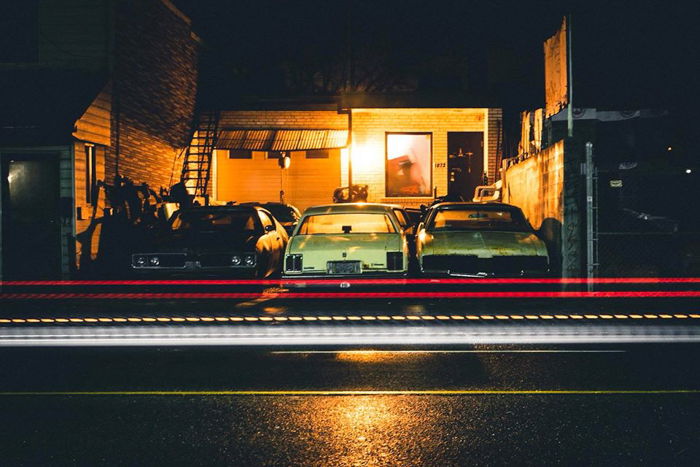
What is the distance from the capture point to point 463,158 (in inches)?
962

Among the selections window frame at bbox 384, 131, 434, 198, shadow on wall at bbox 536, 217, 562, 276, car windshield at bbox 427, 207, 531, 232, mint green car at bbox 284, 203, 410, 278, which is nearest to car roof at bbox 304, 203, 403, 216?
mint green car at bbox 284, 203, 410, 278

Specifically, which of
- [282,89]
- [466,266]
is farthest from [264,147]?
[466,266]

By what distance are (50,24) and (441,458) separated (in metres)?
15.5

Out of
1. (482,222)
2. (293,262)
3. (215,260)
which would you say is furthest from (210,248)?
(482,222)

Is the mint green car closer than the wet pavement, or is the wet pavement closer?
the wet pavement

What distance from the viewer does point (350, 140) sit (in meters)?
22.1

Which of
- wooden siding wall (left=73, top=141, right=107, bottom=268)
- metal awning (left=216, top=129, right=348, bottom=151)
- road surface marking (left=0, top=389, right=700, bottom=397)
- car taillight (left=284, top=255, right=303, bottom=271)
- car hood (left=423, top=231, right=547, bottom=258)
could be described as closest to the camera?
road surface marking (left=0, top=389, right=700, bottom=397)

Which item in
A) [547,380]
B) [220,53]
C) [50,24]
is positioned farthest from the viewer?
[220,53]

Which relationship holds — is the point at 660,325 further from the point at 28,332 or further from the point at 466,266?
the point at 28,332

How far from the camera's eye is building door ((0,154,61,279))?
50.4 feet

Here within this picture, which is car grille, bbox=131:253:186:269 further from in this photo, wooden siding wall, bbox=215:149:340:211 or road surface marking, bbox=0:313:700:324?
wooden siding wall, bbox=215:149:340:211

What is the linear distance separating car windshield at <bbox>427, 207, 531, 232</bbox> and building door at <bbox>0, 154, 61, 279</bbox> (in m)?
8.46

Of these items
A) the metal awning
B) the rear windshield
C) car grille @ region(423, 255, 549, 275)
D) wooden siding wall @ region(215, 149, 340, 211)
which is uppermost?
the metal awning

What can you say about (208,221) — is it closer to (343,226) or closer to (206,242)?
(206,242)
